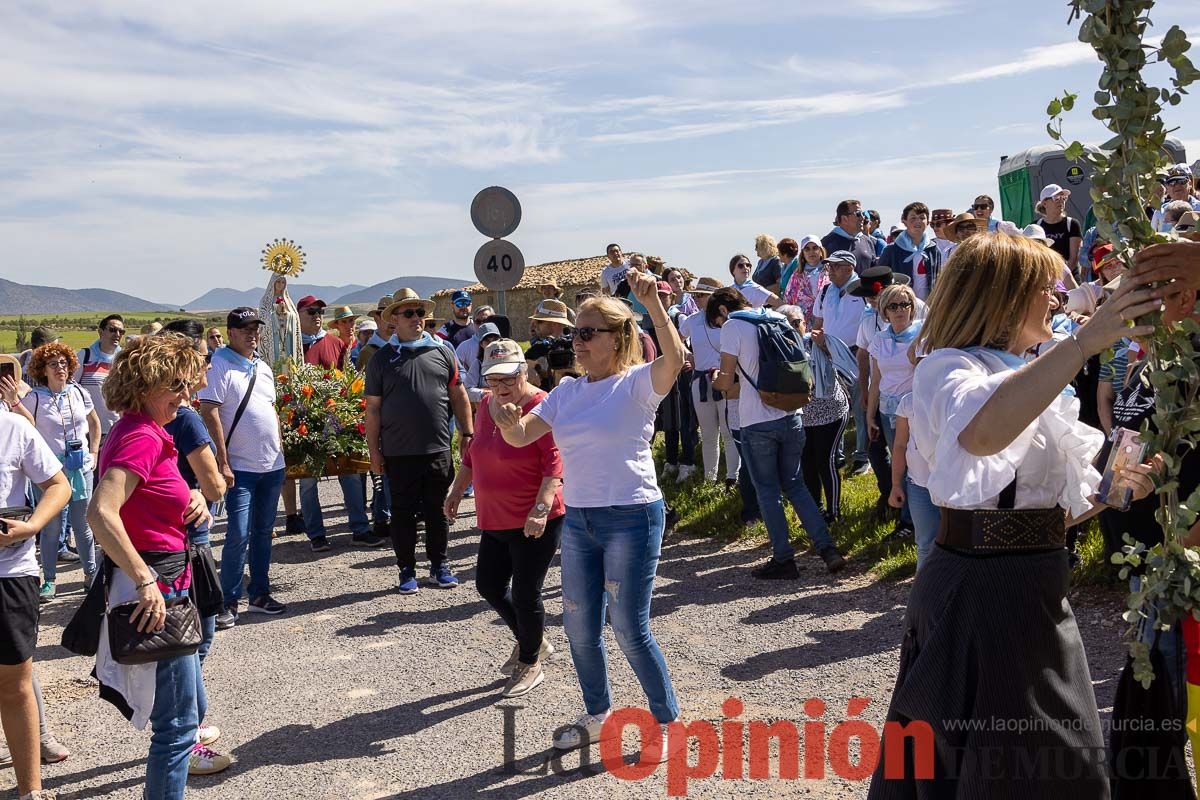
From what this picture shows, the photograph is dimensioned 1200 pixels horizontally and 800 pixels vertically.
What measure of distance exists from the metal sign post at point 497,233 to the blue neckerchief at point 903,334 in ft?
15.5

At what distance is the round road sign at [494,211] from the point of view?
1146cm

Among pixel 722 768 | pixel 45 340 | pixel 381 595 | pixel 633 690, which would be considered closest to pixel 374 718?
pixel 633 690

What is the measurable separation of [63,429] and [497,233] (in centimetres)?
475

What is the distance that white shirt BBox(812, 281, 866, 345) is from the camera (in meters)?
10.2

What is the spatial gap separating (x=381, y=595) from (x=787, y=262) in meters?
7.42

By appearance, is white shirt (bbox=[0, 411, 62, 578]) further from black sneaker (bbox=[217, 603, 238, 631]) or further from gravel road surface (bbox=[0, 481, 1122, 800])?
black sneaker (bbox=[217, 603, 238, 631])

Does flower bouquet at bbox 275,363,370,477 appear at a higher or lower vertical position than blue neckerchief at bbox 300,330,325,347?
lower

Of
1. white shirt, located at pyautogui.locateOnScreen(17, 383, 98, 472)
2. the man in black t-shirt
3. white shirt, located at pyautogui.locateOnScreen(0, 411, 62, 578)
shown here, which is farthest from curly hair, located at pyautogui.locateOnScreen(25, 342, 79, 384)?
white shirt, located at pyautogui.locateOnScreen(0, 411, 62, 578)

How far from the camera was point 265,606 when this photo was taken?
8.07 meters

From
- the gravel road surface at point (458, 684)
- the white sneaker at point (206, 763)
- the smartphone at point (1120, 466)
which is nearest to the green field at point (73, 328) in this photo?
the gravel road surface at point (458, 684)

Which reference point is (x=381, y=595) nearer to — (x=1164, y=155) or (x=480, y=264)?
(x=480, y=264)

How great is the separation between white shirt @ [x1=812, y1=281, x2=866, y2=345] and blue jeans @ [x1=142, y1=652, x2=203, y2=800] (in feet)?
23.7

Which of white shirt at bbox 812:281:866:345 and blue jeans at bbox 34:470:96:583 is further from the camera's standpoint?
white shirt at bbox 812:281:866:345

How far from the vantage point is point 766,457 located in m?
7.96
